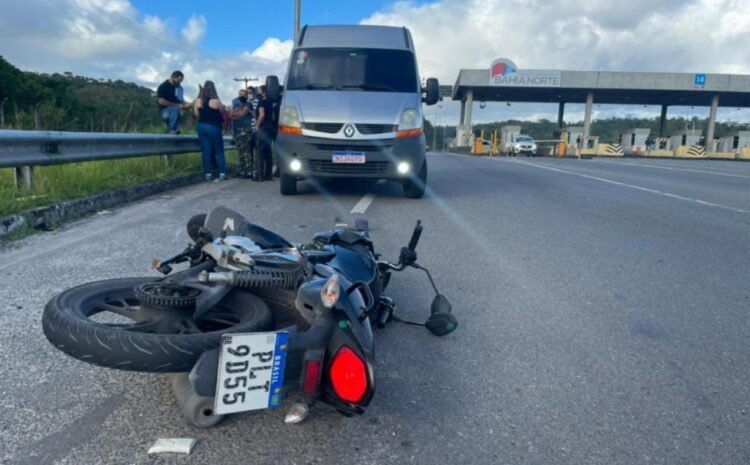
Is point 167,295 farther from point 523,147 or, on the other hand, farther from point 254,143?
point 523,147

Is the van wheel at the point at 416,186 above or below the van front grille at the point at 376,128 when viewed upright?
below

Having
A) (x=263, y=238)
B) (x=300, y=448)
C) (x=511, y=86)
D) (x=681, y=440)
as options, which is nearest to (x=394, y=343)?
(x=263, y=238)

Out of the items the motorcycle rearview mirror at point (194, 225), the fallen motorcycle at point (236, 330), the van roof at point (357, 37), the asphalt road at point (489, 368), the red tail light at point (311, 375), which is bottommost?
the asphalt road at point (489, 368)

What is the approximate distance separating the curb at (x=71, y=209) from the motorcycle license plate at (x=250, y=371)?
13.5 ft

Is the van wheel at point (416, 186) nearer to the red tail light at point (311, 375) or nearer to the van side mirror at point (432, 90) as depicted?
the van side mirror at point (432, 90)

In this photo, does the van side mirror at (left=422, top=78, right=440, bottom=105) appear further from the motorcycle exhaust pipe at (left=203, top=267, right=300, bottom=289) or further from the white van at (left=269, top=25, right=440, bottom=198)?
the motorcycle exhaust pipe at (left=203, top=267, right=300, bottom=289)

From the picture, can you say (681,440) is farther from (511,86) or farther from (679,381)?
(511,86)

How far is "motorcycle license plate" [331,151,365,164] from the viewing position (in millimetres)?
7539

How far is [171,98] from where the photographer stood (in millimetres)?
10820

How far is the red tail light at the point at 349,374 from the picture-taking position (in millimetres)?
1808

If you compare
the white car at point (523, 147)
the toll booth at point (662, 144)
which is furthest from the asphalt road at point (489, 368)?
the toll booth at point (662, 144)

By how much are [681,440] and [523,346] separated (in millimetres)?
936

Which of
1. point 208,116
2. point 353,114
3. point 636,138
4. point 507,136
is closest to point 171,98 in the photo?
point 208,116

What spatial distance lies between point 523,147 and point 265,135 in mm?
32949
